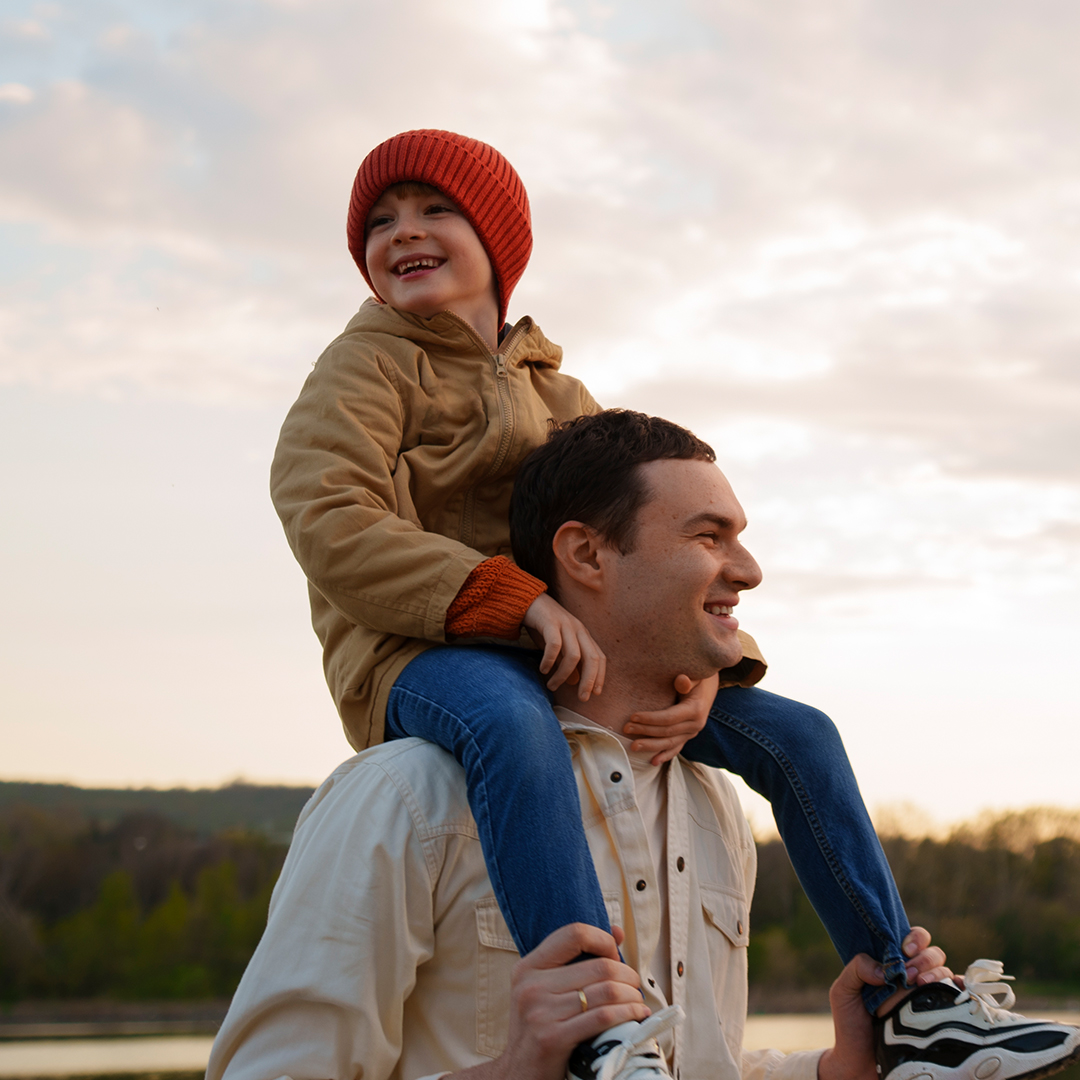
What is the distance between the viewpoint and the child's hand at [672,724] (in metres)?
2.81

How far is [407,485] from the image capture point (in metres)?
2.94

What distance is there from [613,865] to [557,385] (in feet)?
4.52

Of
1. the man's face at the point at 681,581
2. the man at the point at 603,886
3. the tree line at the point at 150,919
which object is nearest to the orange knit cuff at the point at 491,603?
the man at the point at 603,886

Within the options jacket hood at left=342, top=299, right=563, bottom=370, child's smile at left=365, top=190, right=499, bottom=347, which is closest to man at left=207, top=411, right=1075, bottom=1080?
jacket hood at left=342, top=299, right=563, bottom=370

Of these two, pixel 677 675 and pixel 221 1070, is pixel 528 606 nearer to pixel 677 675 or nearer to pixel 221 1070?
pixel 677 675

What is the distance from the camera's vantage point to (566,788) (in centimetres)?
239

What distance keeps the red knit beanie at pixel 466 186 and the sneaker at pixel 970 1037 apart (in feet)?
6.73

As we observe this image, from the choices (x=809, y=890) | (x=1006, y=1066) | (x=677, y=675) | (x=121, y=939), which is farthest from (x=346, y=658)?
(x=121, y=939)

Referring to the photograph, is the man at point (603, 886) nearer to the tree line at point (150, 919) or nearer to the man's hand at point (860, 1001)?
the man's hand at point (860, 1001)

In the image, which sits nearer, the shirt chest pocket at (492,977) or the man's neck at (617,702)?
the shirt chest pocket at (492,977)

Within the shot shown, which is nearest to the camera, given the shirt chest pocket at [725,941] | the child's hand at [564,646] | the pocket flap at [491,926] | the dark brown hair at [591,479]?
the pocket flap at [491,926]

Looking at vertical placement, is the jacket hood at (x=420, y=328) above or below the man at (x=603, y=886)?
above

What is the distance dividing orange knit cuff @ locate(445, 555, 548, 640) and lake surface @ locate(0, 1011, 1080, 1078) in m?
52.7

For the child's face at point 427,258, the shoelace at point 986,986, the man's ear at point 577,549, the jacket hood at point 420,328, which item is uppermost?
the child's face at point 427,258
